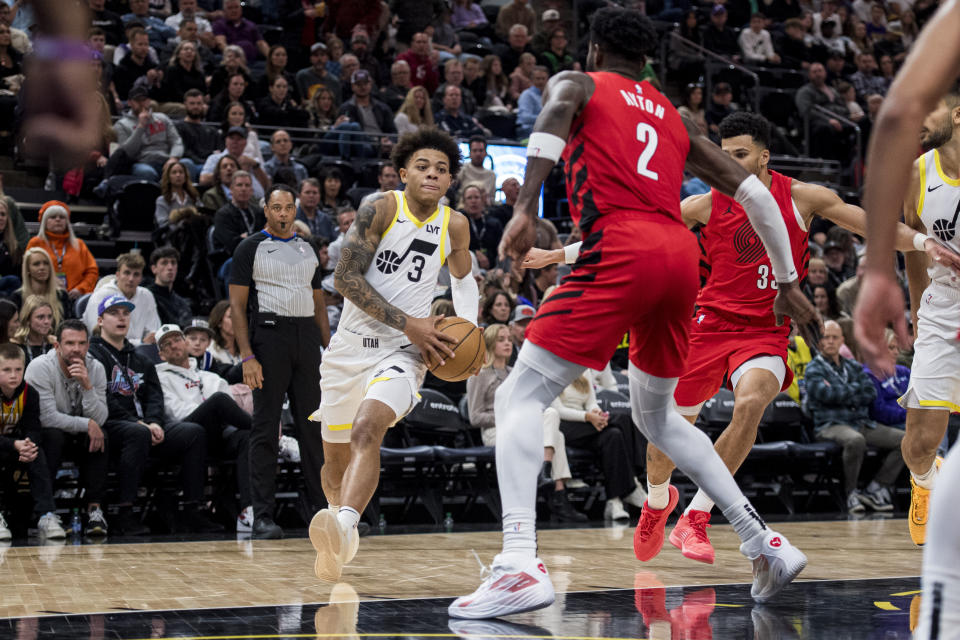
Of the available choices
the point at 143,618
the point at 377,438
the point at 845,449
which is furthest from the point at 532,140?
the point at 845,449

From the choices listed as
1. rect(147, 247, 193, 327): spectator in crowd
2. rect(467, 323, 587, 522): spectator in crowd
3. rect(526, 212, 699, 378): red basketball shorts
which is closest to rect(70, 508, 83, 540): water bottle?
rect(147, 247, 193, 327): spectator in crowd

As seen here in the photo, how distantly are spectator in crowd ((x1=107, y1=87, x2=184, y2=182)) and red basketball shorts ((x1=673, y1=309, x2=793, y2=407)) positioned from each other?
23.7 feet

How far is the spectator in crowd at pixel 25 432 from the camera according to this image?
7945mm

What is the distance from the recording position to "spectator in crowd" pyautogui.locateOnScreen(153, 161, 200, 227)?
1132cm

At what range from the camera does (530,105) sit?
611 inches

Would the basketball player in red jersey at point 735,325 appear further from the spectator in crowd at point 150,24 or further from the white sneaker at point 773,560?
the spectator in crowd at point 150,24

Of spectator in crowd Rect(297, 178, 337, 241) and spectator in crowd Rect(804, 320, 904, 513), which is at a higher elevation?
spectator in crowd Rect(297, 178, 337, 241)

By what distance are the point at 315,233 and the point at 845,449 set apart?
541 cm

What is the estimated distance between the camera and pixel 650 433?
4703 millimetres

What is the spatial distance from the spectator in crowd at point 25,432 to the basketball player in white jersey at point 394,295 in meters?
2.79

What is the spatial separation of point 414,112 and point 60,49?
42.7 feet

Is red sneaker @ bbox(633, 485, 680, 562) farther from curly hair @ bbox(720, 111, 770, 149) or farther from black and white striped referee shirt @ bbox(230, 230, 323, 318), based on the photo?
Answer: black and white striped referee shirt @ bbox(230, 230, 323, 318)

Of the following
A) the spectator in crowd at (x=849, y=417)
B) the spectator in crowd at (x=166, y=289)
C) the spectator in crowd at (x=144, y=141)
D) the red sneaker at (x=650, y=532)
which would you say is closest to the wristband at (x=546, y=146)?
the red sneaker at (x=650, y=532)

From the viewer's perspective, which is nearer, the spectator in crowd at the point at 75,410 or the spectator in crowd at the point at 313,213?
the spectator in crowd at the point at 75,410
